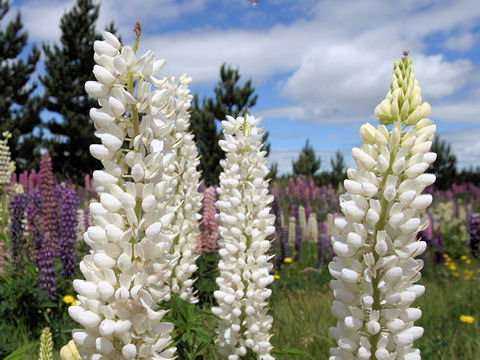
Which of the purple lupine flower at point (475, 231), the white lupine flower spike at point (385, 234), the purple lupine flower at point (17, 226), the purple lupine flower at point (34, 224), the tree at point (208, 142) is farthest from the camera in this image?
the tree at point (208, 142)

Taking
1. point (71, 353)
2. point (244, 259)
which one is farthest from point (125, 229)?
point (244, 259)

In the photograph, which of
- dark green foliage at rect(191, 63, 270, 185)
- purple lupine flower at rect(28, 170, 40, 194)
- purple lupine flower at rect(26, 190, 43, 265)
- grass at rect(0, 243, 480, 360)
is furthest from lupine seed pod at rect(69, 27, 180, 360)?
dark green foliage at rect(191, 63, 270, 185)

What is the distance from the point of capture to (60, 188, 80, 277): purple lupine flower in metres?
5.31

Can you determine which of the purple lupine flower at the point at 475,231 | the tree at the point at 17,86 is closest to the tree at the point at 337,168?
the purple lupine flower at the point at 475,231

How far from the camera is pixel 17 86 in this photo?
2933cm

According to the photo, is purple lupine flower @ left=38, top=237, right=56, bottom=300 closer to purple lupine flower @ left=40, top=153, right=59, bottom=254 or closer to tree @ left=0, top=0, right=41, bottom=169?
purple lupine flower @ left=40, top=153, right=59, bottom=254

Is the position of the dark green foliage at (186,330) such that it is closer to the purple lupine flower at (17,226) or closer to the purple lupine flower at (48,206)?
the purple lupine flower at (48,206)

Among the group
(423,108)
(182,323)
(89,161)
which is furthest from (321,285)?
(89,161)

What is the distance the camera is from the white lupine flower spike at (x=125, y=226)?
1466 millimetres

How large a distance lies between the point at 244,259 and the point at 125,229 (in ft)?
4.46

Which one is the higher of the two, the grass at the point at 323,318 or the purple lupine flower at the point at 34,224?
the purple lupine flower at the point at 34,224

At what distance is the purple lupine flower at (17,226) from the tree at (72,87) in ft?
84.1

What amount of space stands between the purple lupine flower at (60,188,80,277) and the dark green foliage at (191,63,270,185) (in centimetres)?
1327

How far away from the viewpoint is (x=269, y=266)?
2.87m
